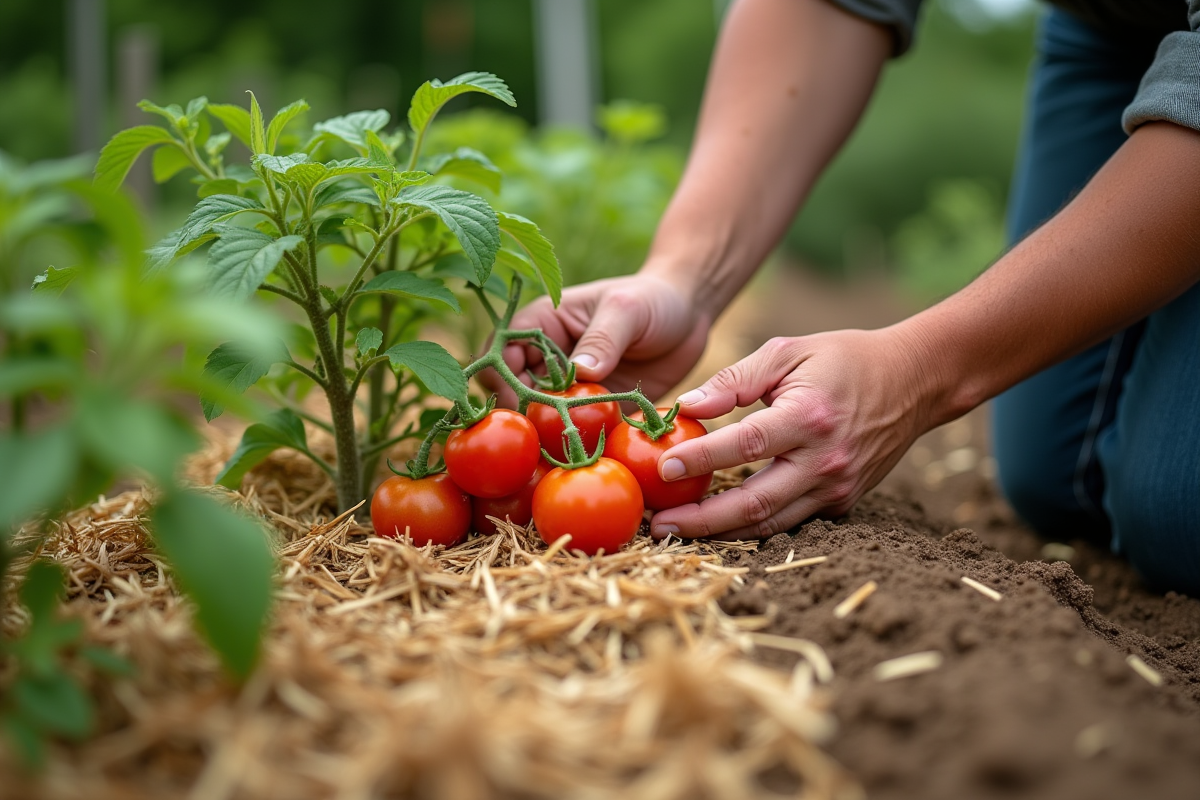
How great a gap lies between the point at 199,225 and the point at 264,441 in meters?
0.45

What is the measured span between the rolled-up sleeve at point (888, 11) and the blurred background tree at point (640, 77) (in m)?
5.52

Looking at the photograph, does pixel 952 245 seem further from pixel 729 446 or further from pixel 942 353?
pixel 729 446

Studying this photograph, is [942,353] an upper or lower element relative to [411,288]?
lower

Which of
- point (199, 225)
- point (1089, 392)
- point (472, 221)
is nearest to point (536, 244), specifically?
point (472, 221)

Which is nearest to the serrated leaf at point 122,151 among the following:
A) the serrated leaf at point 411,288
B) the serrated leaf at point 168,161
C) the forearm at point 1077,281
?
the serrated leaf at point 168,161

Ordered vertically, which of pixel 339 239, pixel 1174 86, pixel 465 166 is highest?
pixel 1174 86

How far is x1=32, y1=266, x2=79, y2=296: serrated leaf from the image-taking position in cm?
134

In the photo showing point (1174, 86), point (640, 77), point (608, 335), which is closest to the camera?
point (1174, 86)

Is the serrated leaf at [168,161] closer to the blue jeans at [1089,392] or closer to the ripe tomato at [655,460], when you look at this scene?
the ripe tomato at [655,460]

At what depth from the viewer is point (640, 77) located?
12453mm

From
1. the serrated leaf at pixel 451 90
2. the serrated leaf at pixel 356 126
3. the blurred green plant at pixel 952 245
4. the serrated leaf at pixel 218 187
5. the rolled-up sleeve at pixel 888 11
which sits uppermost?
the rolled-up sleeve at pixel 888 11

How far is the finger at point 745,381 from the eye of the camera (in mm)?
1535

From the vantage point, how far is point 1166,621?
69.6 inches

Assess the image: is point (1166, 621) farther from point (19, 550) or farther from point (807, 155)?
point (19, 550)
